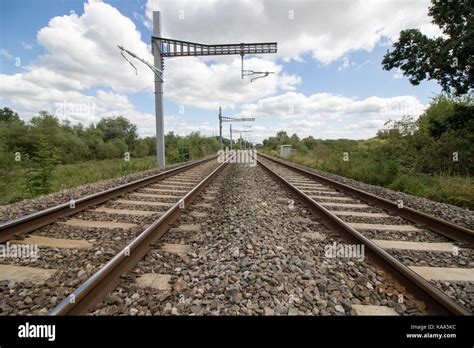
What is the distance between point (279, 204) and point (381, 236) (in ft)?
7.42

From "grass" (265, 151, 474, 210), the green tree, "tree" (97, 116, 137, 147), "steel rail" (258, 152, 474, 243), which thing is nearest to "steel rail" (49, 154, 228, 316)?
"steel rail" (258, 152, 474, 243)

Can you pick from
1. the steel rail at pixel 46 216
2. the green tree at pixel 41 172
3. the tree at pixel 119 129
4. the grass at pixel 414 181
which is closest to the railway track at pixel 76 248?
the steel rail at pixel 46 216

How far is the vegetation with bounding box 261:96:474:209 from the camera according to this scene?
759cm

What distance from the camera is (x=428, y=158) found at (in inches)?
447

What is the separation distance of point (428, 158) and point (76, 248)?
14.7 m

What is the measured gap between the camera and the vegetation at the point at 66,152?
25.0 feet

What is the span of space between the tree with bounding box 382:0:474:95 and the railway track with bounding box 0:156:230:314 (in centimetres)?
1283
